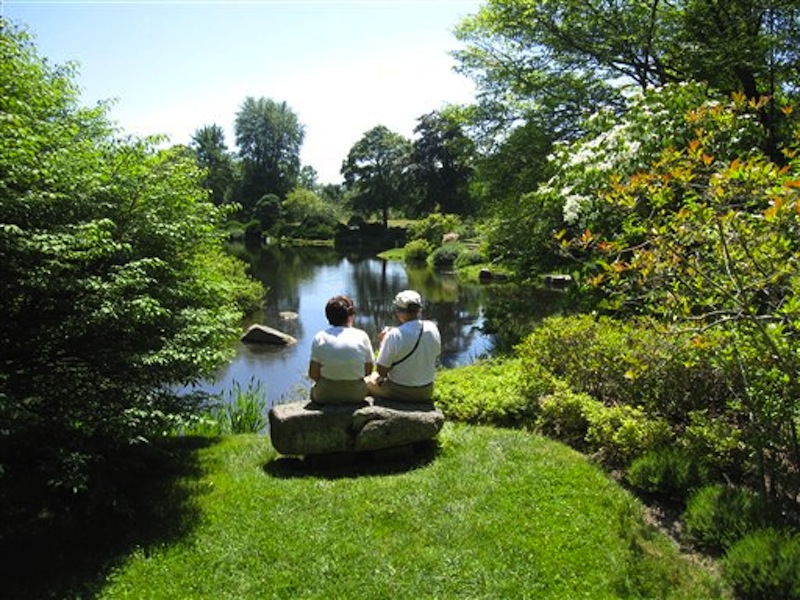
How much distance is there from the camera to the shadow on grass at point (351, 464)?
529cm

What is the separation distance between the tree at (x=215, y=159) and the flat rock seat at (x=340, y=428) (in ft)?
222

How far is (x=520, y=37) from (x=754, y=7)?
16.3 ft

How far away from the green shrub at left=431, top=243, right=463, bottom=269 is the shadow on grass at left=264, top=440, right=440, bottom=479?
31923mm

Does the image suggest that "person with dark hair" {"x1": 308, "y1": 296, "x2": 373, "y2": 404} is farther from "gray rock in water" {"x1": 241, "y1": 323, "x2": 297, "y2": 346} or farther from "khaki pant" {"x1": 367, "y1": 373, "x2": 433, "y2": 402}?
"gray rock in water" {"x1": 241, "y1": 323, "x2": 297, "y2": 346}

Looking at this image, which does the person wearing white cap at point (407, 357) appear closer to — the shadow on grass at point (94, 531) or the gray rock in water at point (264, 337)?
the shadow on grass at point (94, 531)

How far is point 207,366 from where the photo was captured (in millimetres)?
5199

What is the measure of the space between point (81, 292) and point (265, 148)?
69111 millimetres

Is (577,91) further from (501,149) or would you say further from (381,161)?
(381,161)

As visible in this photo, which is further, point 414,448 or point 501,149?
point 501,149

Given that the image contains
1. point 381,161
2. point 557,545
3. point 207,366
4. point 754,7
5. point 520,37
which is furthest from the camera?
point 381,161

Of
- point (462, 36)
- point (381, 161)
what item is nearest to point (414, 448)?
point (462, 36)

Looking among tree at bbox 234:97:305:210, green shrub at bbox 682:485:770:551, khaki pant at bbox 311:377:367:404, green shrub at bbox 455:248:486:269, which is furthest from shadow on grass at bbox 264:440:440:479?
tree at bbox 234:97:305:210

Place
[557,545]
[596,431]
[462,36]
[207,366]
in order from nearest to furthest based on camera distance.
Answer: [557,545]
[207,366]
[596,431]
[462,36]

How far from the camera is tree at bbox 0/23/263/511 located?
394cm
